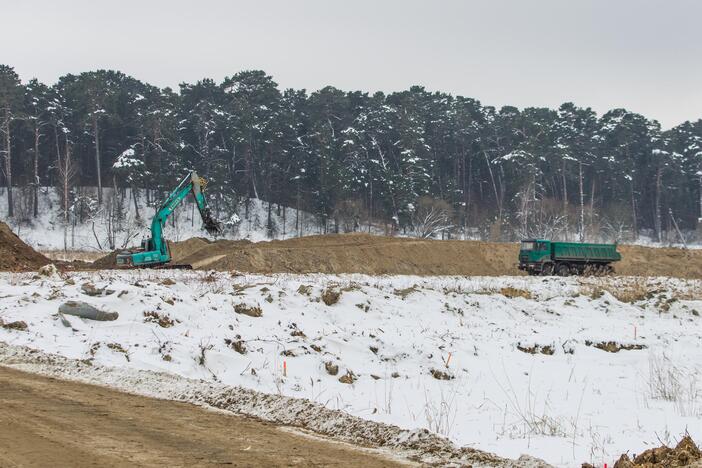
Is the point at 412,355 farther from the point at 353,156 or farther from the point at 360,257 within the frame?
the point at 353,156

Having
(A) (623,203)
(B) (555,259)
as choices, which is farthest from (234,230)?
(A) (623,203)

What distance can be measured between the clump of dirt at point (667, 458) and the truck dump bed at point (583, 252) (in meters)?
33.2

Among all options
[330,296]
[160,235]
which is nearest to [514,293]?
[330,296]

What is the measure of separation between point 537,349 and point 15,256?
2363cm

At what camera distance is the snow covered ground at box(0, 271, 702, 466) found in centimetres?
841

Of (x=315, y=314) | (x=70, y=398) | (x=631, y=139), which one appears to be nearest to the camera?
(x=70, y=398)

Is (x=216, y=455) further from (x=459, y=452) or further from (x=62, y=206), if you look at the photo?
(x=62, y=206)

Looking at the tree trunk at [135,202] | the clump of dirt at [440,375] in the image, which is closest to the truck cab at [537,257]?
the clump of dirt at [440,375]

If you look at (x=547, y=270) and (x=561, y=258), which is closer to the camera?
(x=547, y=270)

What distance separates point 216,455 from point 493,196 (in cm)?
8772

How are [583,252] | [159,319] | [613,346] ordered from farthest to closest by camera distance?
[583,252]
[613,346]
[159,319]

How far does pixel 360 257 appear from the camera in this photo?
3653 cm

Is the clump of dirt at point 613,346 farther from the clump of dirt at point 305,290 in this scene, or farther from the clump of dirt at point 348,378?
the clump of dirt at point 305,290

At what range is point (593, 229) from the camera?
248 feet
